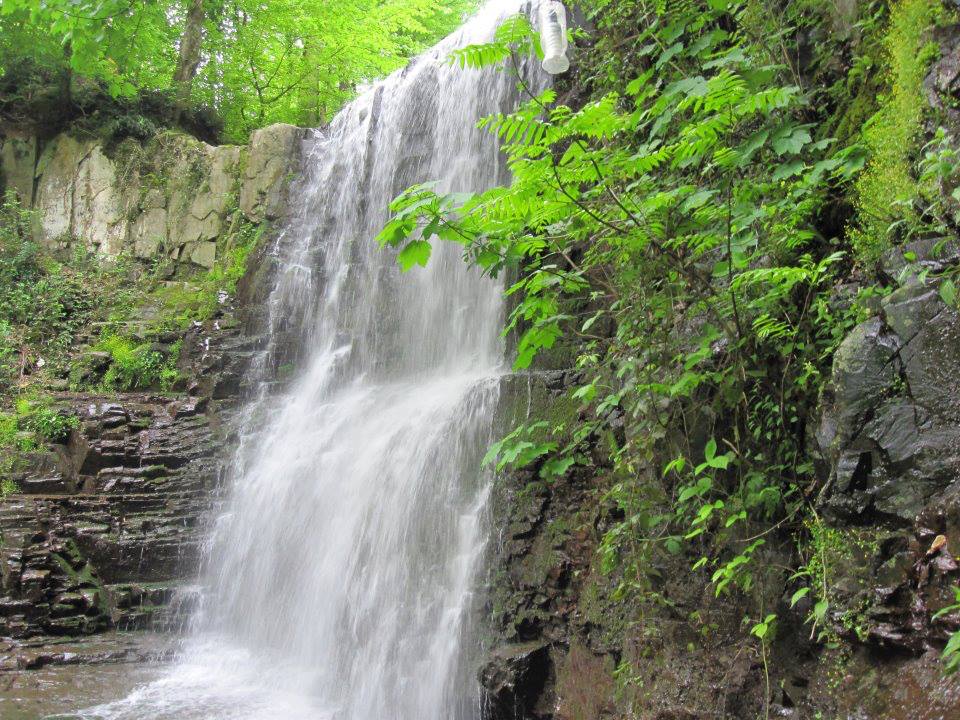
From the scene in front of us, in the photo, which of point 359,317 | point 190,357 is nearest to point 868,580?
point 359,317

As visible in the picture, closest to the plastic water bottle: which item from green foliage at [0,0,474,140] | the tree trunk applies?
green foliage at [0,0,474,140]

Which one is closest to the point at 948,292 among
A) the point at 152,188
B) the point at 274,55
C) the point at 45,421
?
the point at 45,421

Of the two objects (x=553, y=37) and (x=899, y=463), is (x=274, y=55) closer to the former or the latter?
(x=553, y=37)

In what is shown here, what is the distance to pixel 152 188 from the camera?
575 inches

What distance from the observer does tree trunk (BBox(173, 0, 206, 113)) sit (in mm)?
15578

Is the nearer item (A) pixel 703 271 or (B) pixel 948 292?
(B) pixel 948 292

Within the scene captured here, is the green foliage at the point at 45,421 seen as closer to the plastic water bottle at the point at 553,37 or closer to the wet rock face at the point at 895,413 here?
the plastic water bottle at the point at 553,37

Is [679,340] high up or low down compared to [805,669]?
up

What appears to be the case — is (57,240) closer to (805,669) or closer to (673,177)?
(673,177)

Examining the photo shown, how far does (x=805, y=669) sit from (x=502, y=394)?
3.37 metres

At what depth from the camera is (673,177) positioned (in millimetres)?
4703

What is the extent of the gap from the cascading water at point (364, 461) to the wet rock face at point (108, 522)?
24.1 inches

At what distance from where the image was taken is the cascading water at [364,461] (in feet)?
19.9

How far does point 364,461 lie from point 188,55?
11.8m
